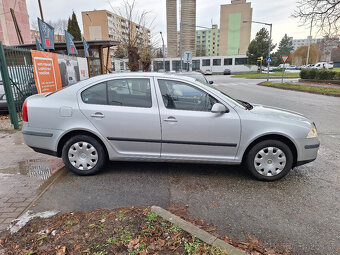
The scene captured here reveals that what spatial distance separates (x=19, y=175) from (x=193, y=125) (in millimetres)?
3060

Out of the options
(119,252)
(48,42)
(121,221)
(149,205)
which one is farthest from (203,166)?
(48,42)

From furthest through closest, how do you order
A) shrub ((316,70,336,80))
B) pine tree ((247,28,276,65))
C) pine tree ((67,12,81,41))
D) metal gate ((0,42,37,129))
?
pine tree ((247,28,276,65)) < pine tree ((67,12,81,41)) < shrub ((316,70,336,80)) < metal gate ((0,42,37,129))

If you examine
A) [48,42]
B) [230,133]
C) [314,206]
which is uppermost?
[48,42]

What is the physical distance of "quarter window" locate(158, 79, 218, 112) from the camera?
3.59 m

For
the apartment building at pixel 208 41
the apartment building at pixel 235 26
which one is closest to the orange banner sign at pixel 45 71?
the apartment building at pixel 235 26

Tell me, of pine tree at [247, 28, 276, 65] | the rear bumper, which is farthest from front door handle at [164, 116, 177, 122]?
pine tree at [247, 28, 276, 65]

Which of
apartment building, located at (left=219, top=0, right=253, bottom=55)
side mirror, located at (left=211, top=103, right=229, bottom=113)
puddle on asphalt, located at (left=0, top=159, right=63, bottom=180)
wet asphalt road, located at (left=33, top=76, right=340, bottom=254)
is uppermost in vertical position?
Answer: apartment building, located at (left=219, top=0, right=253, bottom=55)

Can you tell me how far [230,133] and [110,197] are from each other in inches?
77.5

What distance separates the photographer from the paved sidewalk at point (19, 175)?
2.98m

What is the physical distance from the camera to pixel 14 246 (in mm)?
2227

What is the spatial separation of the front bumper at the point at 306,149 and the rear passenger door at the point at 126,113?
2142 mm

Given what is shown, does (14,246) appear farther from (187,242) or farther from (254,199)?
(254,199)

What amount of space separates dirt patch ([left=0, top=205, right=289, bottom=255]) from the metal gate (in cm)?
524

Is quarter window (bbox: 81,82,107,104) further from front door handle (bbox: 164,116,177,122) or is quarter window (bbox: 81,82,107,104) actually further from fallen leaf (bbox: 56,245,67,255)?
fallen leaf (bbox: 56,245,67,255)
